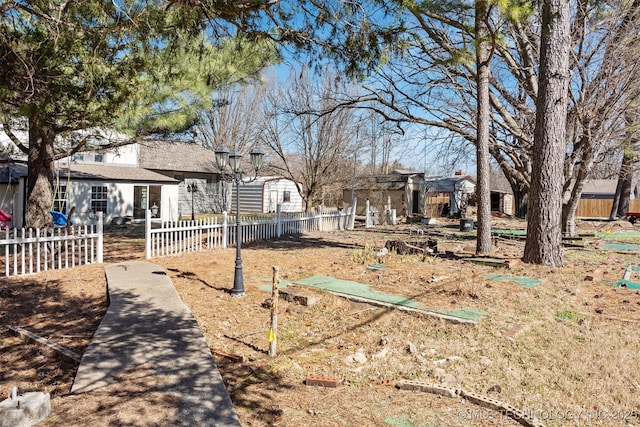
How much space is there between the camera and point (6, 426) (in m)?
2.79

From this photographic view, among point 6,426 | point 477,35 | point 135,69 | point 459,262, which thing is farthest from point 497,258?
point 6,426

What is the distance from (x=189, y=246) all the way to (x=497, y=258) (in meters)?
7.80

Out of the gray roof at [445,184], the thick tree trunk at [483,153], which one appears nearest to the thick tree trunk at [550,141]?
the thick tree trunk at [483,153]

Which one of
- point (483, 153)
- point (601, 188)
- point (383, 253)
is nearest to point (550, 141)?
point (483, 153)

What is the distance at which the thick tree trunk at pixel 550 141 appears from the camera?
8.62m

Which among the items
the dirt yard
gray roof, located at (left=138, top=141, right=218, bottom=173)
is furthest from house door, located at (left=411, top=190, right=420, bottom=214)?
the dirt yard

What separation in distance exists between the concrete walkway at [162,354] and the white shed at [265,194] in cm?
2133

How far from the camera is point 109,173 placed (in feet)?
60.9

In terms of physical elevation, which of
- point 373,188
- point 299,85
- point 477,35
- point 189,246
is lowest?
point 189,246

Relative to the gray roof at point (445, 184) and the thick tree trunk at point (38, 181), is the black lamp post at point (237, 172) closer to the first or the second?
the thick tree trunk at point (38, 181)

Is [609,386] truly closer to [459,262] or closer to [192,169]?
[459,262]

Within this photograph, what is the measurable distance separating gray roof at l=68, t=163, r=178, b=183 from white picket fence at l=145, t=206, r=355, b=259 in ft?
16.3

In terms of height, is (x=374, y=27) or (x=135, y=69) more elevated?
(x=374, y=27)

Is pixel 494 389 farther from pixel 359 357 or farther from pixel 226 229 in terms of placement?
pixel 226 229
